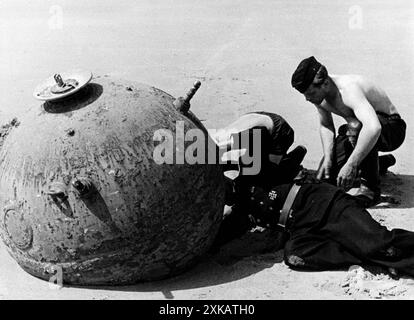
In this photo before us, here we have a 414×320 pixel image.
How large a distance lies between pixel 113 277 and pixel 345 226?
160 centimetres

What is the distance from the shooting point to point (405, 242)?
444 cm

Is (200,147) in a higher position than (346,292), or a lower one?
higher

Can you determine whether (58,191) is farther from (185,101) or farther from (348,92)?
→ (348,92)

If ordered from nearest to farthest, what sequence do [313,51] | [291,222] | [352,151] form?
1. [291,222]
2. [352,151]
3. [313,51]

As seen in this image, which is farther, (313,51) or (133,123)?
(313,51)

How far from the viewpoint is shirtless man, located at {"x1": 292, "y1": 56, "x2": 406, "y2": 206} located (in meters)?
5.47

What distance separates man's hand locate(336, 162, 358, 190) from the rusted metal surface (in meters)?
1.40

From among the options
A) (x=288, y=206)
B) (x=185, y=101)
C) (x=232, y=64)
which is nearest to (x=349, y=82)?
(x=288, y=206)

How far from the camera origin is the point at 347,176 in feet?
17.6

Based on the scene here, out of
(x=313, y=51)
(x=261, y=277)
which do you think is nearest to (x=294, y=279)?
(x=261, y=277)

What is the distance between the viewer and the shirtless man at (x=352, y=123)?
5469 millimetres

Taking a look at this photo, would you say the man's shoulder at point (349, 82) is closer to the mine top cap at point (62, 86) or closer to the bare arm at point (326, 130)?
the bare arm at point (326, 130)

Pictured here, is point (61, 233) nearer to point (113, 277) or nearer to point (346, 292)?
point (113, 277)

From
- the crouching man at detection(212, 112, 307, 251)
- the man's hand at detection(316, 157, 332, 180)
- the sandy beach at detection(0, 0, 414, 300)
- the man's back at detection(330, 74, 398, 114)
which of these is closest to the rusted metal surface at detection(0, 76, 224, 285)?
the sandy beach at detection(0, 0, 414, 300)
